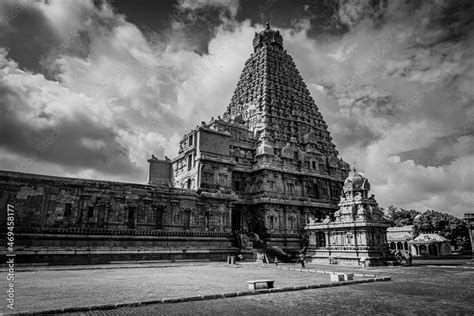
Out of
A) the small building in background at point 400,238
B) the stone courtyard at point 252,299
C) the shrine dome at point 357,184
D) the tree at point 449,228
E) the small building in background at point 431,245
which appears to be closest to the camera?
the stone courtyard at point 252,299

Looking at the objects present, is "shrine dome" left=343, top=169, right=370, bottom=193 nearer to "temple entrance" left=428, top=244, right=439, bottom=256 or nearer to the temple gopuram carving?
the temple gopuram carving

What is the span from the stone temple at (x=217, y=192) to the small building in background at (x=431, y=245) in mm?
20693

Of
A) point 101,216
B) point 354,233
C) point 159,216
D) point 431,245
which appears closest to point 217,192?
point 159,216

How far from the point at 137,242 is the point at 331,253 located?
81.9ft

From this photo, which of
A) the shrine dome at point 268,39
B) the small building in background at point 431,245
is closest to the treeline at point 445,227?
the small building in background at point 431,245

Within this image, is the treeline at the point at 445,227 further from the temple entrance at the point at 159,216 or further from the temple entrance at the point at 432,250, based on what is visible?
the temple entrance at the point at 159,216

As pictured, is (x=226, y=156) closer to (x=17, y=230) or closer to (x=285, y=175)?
(x=285, y=175)

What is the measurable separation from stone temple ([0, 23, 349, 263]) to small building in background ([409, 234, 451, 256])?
67.9 feet

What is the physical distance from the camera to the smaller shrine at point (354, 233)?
1534 inches

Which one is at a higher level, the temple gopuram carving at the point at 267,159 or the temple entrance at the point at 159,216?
the temple gopuram carving at the point at 267,159

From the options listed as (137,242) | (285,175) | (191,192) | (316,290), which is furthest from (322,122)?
(316,290)

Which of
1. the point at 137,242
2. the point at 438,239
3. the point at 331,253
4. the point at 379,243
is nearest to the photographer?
the point at 137,242

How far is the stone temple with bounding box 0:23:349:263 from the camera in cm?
3272

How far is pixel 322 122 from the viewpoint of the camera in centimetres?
6688
